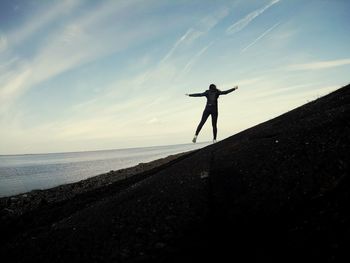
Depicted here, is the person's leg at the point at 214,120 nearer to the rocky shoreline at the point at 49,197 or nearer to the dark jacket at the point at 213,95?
the dark jacket at the point at 213,95

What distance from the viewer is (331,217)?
3.44 m

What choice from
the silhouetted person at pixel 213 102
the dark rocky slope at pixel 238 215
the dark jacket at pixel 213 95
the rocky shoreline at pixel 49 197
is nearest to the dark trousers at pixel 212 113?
the silhouetted person at pixel 213 102

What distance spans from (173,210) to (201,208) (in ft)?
1.83

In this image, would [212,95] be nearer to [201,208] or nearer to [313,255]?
[201,208]

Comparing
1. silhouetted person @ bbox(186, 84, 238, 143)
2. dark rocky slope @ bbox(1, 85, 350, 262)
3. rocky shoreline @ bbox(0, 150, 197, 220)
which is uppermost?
silhouetted person @ bbox(186, 84, 238, 143)

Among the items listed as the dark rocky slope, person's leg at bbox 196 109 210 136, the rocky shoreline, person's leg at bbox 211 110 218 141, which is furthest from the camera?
person's leg at bbox 196 109 210 136

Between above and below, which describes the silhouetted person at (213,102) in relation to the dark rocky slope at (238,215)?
above

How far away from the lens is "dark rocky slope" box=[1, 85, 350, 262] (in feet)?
11.1

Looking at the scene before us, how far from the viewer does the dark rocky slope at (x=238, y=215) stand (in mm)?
3398

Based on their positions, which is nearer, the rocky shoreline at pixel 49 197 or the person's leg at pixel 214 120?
Answer: the rocky shoreline at pixel 49 197

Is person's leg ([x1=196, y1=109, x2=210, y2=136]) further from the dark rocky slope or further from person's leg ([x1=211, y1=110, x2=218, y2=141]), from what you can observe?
the dark rocky slope

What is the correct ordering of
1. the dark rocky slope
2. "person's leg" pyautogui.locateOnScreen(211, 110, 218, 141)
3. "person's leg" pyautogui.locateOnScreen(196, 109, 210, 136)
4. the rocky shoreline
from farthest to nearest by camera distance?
"person's leg" pyautogui.locateOnScreen(196, 109, 210, 136), "person's leg" pyautogui.locateOnScreen(211, 110, 218, 141), the rocky shoreline, the dark rocky slope

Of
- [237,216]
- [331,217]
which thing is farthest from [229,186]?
[331,217]

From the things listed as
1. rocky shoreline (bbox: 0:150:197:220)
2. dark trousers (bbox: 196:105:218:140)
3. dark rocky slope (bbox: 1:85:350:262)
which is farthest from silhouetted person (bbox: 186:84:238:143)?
dark rocky slope (bbox: 1:85:350:262)
